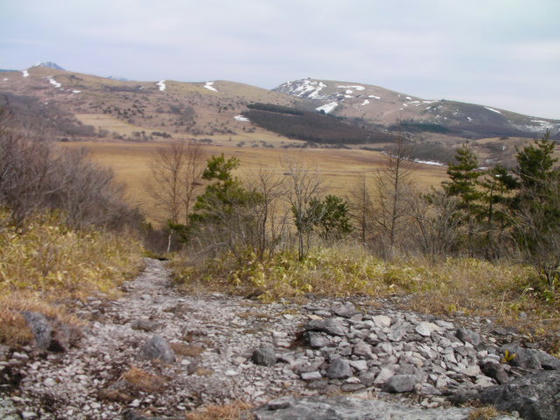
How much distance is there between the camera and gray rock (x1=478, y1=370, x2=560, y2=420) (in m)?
3.20

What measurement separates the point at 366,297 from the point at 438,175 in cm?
8912

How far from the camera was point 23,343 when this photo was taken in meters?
4.18

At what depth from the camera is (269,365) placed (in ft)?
15.3

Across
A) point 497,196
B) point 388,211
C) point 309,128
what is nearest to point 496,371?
point 388,211

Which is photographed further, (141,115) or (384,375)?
(141,115)

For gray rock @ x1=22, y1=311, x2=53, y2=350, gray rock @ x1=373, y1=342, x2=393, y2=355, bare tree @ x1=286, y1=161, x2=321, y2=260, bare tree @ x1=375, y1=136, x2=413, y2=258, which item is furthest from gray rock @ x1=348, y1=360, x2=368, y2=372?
bare tree @ x1=375, y1=136, x2=413, y2=258

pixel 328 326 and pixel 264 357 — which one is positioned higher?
pixel 328 326

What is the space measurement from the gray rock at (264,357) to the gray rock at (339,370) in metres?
0.67

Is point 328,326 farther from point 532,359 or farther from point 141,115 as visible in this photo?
point 141,115

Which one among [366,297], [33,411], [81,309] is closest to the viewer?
[33,411]

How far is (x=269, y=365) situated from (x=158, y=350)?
128 centimetres

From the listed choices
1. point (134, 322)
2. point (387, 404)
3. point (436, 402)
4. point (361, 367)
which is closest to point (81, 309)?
point (134, 322)

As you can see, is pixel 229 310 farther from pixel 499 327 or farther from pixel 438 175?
pixel 438 175

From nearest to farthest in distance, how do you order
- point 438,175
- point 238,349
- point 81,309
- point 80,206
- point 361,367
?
point 361,367 < point 238,349 < point 81,309 < point 80,206 < point 438,175
